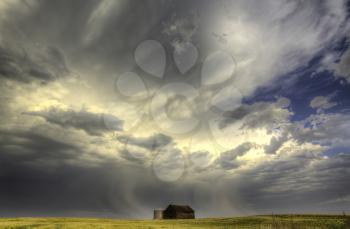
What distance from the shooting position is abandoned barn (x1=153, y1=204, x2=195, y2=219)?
101094 mm

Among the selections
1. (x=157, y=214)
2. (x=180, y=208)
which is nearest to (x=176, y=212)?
(x=180, y=208)

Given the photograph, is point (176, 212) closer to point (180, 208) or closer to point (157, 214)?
point (180, 208)

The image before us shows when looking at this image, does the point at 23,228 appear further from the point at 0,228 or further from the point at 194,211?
the point at 194,211

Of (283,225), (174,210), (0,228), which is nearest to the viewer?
(283,225)

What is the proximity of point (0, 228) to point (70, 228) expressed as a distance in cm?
1009

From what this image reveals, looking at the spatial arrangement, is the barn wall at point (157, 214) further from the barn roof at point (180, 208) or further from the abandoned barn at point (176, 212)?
the barn roof at point (180, 208)

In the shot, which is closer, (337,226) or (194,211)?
(337,226)

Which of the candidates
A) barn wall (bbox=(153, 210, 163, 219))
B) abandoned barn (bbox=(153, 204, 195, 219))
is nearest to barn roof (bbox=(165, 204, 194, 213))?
abandoned barn (bbox=(153, 204, 195, 219))

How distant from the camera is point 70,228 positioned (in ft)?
144

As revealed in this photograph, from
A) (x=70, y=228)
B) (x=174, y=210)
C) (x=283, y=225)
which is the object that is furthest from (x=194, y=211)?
(x=283, y=225)

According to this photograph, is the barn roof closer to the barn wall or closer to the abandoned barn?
the abandoned barn

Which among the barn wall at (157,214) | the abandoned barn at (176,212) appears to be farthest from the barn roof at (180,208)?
the barn wall at (157,214)

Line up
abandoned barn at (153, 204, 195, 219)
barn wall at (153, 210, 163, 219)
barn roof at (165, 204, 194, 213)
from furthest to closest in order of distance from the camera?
barn wall at (153, 210, 163, 219) → barn roof at (165, 204, 194, 213) → abandoned barn at (153, 204, 195, 219)

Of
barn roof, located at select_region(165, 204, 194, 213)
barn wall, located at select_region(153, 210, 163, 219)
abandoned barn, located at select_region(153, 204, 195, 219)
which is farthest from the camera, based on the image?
barn wall, located at select_region(153, 210, 163, 219)
